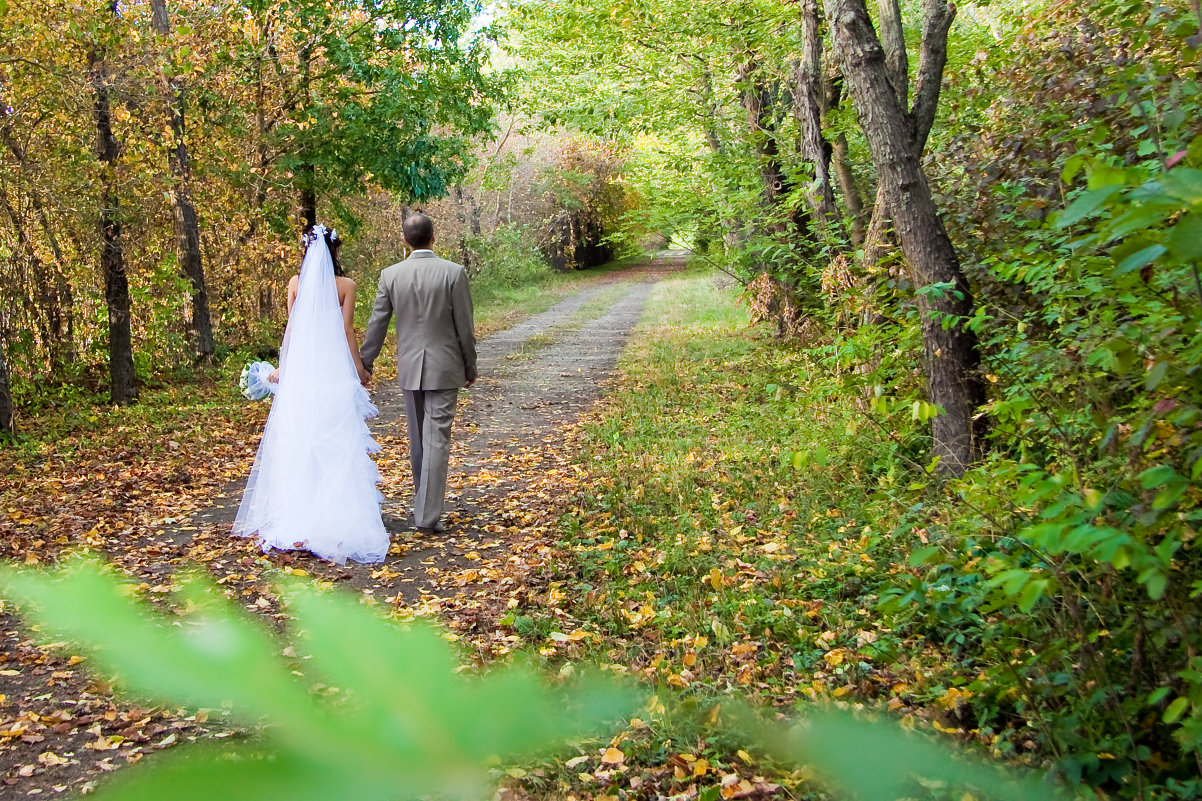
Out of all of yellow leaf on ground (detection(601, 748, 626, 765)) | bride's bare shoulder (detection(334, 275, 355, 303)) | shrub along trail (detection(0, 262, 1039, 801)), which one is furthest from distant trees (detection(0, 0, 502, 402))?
yellow leaf on ground (detection(601, 748, 626, 765))

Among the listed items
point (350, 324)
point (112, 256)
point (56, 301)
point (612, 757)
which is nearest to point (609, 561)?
point (350, 324)

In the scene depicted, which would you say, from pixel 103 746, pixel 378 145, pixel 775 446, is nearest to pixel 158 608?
pixel 103 746

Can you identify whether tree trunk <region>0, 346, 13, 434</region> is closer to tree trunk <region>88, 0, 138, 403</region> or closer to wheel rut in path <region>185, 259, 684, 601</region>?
tree trunk <region>88, 0, 138, 403</region>

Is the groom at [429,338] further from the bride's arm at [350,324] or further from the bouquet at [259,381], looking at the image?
the bouquet at [259,381]

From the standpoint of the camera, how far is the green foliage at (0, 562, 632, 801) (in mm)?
562

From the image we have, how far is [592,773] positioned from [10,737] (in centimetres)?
274

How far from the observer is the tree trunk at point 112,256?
12.2m

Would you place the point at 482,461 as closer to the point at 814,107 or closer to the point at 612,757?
the point at 814,107

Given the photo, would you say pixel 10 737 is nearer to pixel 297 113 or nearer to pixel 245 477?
pixel 245 477

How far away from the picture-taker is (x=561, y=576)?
20.7ft

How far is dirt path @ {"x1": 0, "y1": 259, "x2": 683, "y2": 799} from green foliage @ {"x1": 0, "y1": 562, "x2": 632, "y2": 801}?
28 millimetres

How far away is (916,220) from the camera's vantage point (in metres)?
6.55

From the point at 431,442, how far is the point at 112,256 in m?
8.06

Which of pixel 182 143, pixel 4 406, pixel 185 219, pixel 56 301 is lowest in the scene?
pixel 4 406
